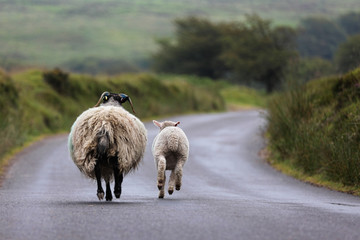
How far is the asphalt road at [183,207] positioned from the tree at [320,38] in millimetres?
91413

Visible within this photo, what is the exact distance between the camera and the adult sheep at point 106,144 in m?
11.6

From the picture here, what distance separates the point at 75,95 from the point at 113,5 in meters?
142

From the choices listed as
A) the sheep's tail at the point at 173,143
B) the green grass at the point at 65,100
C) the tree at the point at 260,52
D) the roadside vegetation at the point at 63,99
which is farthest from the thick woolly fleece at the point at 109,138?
the tree at the point at 260,52

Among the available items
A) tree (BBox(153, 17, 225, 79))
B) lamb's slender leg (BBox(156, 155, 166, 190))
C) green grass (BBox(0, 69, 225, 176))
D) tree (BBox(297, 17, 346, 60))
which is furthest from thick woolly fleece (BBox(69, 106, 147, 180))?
tree (BBox(297, 17, 346, 60))

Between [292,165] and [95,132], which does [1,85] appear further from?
[95,132]

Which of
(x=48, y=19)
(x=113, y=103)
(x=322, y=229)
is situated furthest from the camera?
(x=48, y=19)

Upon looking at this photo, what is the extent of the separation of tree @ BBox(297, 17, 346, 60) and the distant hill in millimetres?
26341

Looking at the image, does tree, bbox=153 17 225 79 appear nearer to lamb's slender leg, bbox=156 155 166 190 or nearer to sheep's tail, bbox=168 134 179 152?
sheep's tail, bbox=168 134 179 152

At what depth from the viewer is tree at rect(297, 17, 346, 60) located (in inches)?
4466

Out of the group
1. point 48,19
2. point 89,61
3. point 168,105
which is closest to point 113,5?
point 48,19

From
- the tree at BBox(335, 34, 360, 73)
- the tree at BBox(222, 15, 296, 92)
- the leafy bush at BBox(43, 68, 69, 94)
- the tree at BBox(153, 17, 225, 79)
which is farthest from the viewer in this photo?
the tree at BBox(153, 17, 225, 79)

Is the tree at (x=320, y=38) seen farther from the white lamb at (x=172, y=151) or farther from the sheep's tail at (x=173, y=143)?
the sheep's tail at (x=173, y=143)

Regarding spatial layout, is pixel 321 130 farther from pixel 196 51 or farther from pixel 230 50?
pixel 196 51

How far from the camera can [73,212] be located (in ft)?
32.2
